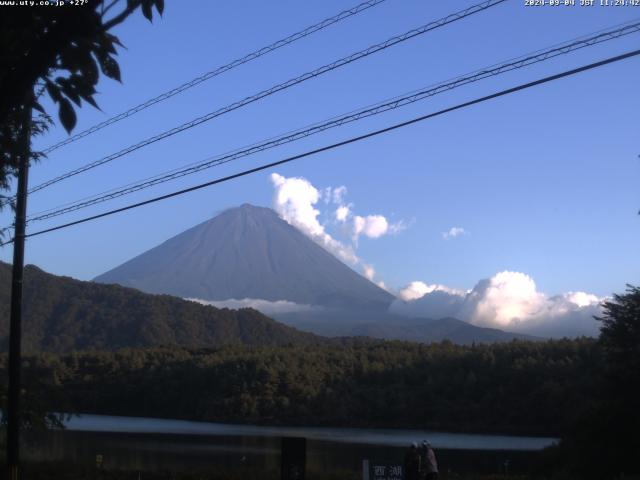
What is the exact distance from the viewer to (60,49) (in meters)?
5.14

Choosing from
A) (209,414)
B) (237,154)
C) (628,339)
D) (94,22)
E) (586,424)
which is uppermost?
(237,154)

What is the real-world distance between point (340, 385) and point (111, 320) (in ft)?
214

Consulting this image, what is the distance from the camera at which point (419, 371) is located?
98688mm

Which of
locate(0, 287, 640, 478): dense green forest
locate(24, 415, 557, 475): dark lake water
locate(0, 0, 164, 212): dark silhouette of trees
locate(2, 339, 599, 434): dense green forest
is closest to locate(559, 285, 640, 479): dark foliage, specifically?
locate(24, 415, 557, 475): dark lake water

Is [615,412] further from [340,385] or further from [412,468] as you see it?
[340,385]

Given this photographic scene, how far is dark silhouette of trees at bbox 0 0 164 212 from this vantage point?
511 cm

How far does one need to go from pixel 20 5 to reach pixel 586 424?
97.7ft

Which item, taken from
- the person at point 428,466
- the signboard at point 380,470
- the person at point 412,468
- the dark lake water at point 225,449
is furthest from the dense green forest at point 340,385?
the signboard at point 380,470

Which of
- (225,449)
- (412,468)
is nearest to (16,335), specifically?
(412,468)

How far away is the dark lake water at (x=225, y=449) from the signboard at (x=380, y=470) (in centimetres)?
1660

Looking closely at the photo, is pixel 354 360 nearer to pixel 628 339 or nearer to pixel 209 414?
pixel 209 414

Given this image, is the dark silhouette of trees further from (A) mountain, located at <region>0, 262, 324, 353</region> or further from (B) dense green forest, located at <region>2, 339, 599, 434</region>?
(A) mountain, located at <region>0, 262, 324, 353</region>

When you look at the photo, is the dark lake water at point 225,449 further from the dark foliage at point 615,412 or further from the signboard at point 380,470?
the signboard at point 380,470

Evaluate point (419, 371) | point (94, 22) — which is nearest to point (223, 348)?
point (419, 371)
